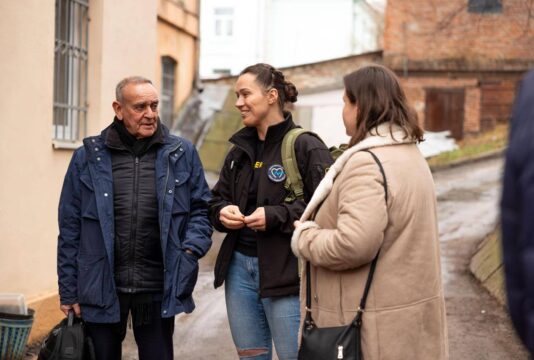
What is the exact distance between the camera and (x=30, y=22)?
655cm

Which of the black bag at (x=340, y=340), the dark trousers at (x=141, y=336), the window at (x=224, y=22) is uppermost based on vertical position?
the window at (x=224, y=22)

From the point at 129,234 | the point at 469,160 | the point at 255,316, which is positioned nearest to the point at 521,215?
the point at 255,316

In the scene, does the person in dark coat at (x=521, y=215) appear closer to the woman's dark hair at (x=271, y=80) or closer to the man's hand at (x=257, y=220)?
the man's hand at (x=257, y=220)

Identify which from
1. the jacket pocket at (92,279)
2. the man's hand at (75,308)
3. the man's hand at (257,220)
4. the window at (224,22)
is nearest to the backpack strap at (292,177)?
the man's hand at (257,220)

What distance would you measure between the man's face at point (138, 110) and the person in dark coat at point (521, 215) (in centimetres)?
281

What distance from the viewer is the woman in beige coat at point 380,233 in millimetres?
3111

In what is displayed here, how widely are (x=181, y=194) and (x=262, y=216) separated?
59 centimetres

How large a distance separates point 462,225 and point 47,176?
8.39m

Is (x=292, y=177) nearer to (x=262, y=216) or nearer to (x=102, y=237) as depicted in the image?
(x=262, y=216)

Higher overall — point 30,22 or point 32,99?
point 30,22

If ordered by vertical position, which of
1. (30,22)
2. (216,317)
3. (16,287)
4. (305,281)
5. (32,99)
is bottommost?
(216,317)

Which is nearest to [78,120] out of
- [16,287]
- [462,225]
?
[16,287]

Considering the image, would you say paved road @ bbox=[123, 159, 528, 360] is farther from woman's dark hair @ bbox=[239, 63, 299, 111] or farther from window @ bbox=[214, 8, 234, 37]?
window @ bbox=[214, 8, 234, 37]

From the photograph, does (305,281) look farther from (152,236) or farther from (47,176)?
(47,176)
